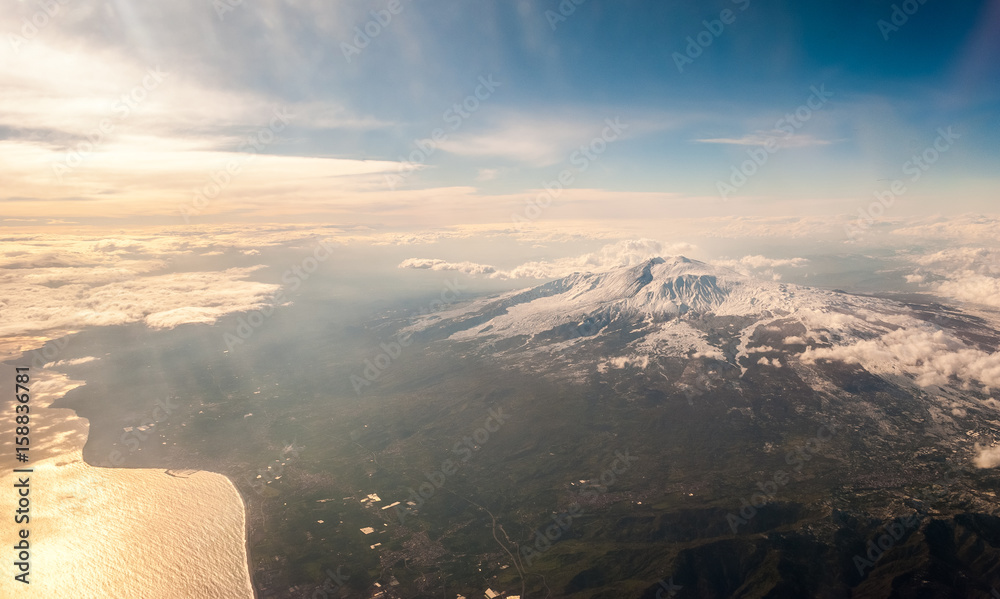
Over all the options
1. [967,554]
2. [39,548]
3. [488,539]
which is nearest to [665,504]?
[488,539]

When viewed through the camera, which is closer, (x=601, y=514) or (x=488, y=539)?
(x=488, y=539)

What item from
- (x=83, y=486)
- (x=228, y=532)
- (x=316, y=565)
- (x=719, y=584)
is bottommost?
(x=719, y=584)

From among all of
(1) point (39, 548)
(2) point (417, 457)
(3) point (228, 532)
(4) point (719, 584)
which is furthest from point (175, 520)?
(4) point (719, 584)

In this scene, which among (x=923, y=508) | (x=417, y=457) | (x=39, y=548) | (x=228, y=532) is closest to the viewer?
(x=39, y=548)

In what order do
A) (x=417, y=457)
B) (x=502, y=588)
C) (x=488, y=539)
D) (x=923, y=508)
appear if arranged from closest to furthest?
(x=502, y=588) → (x=488, y=539) → (x=923, y=508) → (x=417, y=457)

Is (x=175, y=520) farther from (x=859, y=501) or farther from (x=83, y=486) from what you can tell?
(x=859, y=501)

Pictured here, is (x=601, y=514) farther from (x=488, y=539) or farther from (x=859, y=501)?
(x=859, y=501)

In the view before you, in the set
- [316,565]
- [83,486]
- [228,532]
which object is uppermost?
[83,486]

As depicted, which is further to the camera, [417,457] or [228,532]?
[417,457]

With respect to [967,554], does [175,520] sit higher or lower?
higher
